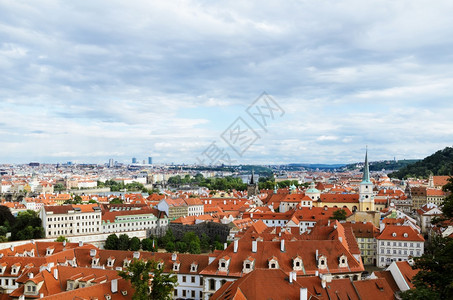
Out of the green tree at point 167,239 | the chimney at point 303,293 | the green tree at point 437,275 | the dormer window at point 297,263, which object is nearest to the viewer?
the green tree at point 437,275

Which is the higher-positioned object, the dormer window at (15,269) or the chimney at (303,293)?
the chimney at (303,293)

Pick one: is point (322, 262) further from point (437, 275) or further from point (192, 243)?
point (192, 243)

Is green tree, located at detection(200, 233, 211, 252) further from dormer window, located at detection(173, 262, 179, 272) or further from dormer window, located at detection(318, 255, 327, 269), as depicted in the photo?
dormer window, located at detection(318, 255, 327, 269)

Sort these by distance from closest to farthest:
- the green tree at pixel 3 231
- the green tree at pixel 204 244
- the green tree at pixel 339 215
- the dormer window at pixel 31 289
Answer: the dormer window at pixel 31 289, the green tree at pixel 204 244, the green tree at pixel 3 231, the green tree at pixel 339 215

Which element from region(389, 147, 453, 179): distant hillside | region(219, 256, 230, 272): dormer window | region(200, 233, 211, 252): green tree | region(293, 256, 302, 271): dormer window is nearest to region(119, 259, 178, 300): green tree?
region(219, 256, 230, 272): dormer window

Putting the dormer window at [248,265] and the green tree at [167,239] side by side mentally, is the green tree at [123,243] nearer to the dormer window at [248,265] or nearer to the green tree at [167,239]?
the green tree at [167,239]

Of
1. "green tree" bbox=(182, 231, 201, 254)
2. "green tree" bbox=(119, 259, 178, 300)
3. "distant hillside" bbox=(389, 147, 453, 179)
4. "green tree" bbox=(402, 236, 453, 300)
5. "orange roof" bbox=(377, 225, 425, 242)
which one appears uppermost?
"distant hillside" bbox=(389, 147, 453, 179)

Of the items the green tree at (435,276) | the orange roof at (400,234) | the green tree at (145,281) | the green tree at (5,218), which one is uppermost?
the green tree at (435,276)

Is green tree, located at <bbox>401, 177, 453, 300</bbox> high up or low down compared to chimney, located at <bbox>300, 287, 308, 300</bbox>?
up

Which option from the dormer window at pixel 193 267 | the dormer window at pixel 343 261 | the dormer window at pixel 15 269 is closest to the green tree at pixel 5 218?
the dormer window at pixel 15 269

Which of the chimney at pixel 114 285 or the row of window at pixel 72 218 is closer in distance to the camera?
the chimney at pixel 114 285

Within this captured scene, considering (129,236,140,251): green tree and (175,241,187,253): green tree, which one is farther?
(129,236,140,251): green tree

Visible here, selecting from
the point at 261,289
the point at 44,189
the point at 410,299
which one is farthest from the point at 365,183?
the point at 44,189
